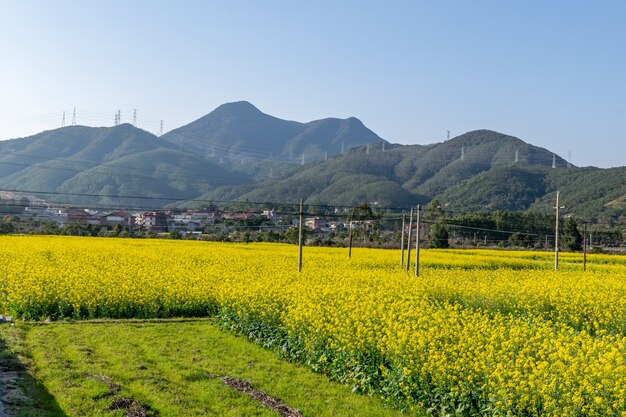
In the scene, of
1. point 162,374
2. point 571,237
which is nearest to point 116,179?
point 571,237

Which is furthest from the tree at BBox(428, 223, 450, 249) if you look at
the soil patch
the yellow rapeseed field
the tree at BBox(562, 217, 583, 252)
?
the soil patch

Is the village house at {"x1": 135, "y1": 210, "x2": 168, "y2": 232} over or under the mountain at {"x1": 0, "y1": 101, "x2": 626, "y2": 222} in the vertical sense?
under

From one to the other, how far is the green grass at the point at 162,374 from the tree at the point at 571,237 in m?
66.1

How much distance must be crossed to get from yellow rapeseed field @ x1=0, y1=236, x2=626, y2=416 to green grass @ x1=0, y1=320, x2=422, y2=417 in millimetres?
771

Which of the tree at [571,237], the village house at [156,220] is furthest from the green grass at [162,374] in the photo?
the village house at [156,220]

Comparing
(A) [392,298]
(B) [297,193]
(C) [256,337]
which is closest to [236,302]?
(C) [256,337]

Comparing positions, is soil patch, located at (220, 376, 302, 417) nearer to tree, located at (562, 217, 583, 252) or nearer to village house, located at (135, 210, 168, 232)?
tree, located at (562, 217, 583, 252)

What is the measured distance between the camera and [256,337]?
15.5 m

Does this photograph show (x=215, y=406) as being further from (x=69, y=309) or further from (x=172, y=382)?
(x=69, y=309)

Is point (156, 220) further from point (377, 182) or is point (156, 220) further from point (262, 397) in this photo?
point (262, 397)

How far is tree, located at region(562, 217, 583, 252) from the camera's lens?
73062 millimetres

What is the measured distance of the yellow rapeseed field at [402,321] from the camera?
844cm

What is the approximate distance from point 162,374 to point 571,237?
71.9m

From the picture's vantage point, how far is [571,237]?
243ft
